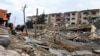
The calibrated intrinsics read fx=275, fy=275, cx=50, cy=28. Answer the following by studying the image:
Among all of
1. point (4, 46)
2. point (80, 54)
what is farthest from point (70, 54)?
point (4, 46)

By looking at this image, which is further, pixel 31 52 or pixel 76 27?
pixel 76 27

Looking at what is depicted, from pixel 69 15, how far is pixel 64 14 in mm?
1898

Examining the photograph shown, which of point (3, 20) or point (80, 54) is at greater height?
point (3, 20)

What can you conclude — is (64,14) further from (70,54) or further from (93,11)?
(70,54)

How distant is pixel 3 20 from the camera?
18688 mm

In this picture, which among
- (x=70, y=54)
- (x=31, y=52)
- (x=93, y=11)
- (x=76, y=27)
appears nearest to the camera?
Answer: (x=31, y=52)

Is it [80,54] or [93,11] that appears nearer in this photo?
[80,54]

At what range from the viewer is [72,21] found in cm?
7294

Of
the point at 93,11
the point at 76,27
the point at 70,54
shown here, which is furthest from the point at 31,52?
the point at 93,11

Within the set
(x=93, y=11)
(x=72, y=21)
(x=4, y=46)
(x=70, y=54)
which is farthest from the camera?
(x=72, y=21)

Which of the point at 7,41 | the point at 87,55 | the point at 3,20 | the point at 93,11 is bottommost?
the point at 87,55

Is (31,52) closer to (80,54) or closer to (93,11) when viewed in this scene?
(80,54)

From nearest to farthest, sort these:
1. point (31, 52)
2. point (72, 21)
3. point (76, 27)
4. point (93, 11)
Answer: point (31, 52)
point (76, 27)
point (93, 11)
point (72, 21)

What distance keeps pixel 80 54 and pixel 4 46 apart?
10231mm
